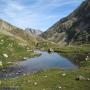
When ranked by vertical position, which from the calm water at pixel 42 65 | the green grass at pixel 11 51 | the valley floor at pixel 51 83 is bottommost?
the valley floor at pixel 51 83

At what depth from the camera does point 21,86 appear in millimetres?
66188

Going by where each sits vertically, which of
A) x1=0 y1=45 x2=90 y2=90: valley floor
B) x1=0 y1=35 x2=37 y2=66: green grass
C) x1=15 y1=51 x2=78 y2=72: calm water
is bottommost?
x1=0 y1=45 x2=90 y2=90: valley floor

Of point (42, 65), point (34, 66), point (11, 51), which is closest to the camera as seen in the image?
point (34, 66)

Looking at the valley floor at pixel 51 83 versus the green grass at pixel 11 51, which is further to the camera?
the green grass at pixel 11 51

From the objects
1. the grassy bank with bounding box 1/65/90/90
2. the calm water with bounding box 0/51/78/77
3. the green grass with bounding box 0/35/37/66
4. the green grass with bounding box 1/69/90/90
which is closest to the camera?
the grassy bank with bounding box 1/65/90/90

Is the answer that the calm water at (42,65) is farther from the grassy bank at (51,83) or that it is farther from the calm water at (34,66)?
the grassy bank at (51,83)

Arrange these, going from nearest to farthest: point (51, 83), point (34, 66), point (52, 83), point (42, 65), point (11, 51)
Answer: point (52, 83) < point (51, 83) < point (34, 66) < point (42, 65) < point (11, 51)

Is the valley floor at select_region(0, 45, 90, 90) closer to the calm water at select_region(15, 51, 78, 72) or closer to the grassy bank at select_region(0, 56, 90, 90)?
the grassy bank at select_region(0, 56, 90, 90)

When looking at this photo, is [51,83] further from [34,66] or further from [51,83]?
[34,66]

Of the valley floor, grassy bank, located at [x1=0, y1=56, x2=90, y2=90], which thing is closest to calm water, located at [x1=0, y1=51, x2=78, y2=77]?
grassy bank, located at [x1=0, y1=56, x2=90, y2=90]

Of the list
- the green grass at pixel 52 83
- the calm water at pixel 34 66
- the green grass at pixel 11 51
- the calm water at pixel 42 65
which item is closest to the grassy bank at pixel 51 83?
the green grass at pixel 52 83

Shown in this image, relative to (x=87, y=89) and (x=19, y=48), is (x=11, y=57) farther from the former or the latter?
(x=87, y=89)

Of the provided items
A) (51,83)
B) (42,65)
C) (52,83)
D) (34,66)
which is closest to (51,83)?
(51,83)

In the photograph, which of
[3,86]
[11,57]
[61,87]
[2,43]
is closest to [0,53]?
[11,57]
